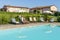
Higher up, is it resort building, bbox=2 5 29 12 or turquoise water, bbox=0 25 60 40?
resort building, bbox=2 5 29 12

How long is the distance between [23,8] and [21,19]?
106 feet

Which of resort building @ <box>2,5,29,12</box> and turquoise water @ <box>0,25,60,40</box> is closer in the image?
turquoise water @ <box>0,25,60,40</box>

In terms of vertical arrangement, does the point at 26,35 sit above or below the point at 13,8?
below

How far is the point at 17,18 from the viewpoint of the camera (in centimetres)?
2373

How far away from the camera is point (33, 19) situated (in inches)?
1027

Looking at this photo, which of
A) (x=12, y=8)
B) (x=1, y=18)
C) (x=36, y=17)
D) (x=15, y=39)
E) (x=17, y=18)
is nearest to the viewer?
(x=15, y=39)

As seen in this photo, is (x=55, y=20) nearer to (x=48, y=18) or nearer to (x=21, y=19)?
(x=48, y=18)

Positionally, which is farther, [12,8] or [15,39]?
[12,8]

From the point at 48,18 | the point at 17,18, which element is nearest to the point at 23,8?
the point at 48,18

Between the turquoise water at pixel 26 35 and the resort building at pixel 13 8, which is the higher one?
the resort building at pixel 13 8

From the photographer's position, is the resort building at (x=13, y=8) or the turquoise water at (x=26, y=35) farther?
the resort building at (x=13, y=8)

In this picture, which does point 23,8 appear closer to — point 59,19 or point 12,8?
point 12,8

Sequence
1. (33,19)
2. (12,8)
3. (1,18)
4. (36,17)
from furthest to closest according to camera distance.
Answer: (12,8) → (36,17) → (33,19) → (1,18)

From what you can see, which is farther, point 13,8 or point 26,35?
point 13,8
